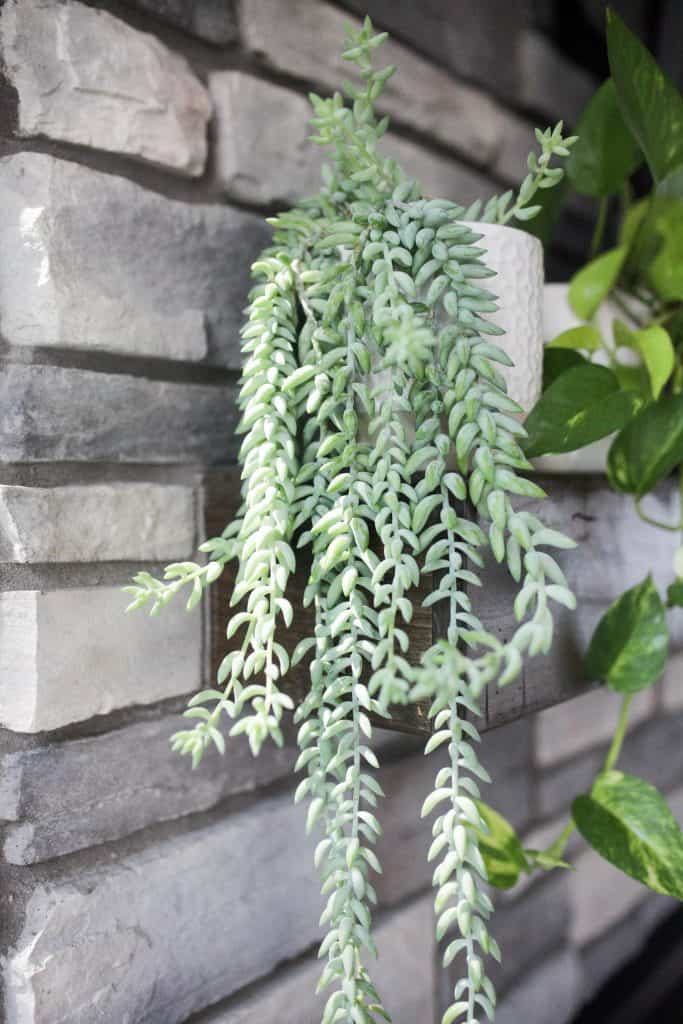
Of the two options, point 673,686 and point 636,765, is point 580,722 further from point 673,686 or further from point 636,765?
point 673,686

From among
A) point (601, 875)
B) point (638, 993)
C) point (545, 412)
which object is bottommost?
point (638, 993)

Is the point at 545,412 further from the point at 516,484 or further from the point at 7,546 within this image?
the point at 7,546

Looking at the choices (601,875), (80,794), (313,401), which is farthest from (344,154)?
(601,875)

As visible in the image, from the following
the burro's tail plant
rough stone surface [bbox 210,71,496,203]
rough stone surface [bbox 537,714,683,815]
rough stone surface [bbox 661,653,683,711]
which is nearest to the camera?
the burro's tail plant

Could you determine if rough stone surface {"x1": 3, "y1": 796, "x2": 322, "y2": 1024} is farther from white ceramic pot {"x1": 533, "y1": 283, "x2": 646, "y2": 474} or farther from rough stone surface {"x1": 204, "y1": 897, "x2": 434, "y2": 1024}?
white ceramic pot {"x1": 533, "y1": 283, "x2": 646, "y2": 474}

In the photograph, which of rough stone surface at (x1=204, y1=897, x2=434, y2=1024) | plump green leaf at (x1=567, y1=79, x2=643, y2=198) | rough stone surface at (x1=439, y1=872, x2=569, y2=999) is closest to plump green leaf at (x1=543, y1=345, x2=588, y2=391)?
plump green leaf at (x1=567, y1=79, x2=643, y2=198)

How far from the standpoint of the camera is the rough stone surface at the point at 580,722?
103 centimetres

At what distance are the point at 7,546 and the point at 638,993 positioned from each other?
39.5 inches

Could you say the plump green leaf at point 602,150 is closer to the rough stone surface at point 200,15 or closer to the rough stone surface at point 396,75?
the rough stone surface at point 396,75

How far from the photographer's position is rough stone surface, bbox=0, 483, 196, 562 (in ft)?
1.73

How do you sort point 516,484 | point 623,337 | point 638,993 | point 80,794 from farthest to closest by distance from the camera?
1. point 638,993
2. point 623,337
3. point 80,794
4. point 516,484

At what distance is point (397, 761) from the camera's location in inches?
31.3

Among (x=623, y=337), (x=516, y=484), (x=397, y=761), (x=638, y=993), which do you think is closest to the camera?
(x=516, y=484)

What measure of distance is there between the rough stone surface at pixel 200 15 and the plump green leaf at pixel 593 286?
33 centimetres
